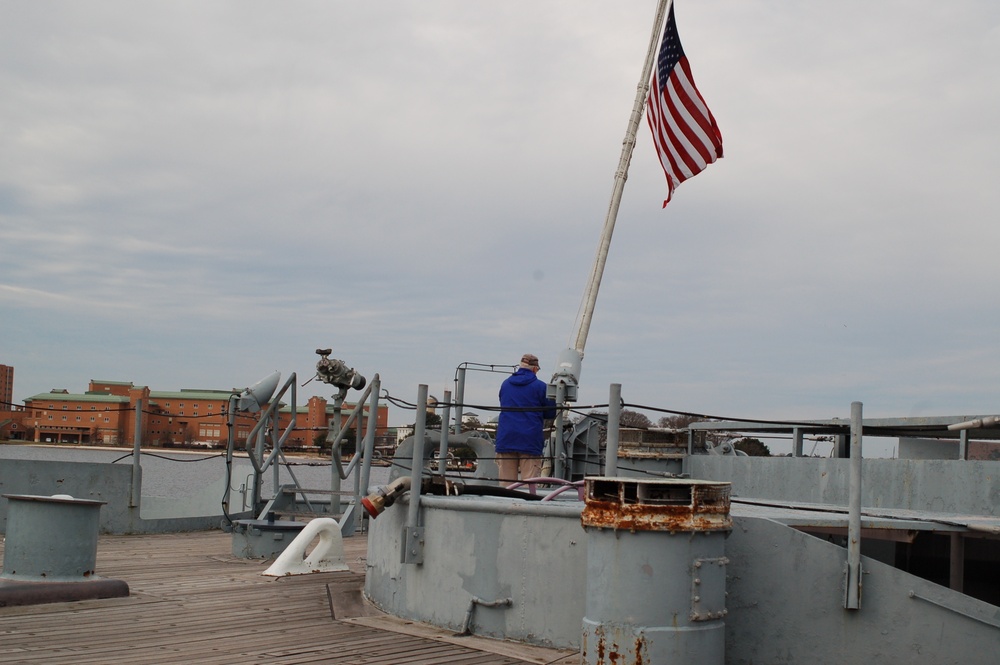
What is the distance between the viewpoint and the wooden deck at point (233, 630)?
5250mm

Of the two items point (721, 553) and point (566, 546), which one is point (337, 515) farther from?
point (721, 553)

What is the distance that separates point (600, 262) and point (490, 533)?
23.8 ft

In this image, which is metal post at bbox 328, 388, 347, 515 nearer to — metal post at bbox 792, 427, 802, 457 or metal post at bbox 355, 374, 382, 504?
metal post at bbox 355, 374, 382, 504

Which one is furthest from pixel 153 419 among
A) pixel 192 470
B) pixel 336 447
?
pixel 336 447

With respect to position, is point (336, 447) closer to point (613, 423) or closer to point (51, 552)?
point (51, 552)

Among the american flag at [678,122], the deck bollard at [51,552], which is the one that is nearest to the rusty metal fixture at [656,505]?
the deck bollard at [51,552]

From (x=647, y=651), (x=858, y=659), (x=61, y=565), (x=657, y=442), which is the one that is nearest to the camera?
(x=647, y=651)

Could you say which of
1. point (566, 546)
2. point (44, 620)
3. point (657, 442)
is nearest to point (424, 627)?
point (566, 546)

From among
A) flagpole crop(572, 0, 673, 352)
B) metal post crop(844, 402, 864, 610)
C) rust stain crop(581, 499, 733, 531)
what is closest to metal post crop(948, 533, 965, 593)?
metal post crop(844, 402, 864, 610)

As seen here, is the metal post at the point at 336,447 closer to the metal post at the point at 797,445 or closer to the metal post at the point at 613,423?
the metal post at the point at 797,445

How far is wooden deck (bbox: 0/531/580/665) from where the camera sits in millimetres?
5250

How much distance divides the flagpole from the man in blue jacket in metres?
1.52

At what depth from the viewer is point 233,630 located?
599cm

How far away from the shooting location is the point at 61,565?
273 inches
